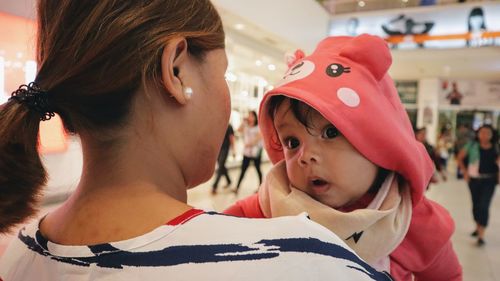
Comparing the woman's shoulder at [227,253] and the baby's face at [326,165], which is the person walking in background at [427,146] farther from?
the woman's shoulder at [227,253]

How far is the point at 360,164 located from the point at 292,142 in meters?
0.20

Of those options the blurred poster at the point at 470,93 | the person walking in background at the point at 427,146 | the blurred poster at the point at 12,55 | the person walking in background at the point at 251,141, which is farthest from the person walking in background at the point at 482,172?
the blurred poster at the point at 470,93

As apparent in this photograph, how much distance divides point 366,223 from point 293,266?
55 centimetres

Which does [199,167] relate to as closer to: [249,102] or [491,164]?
[491,164]

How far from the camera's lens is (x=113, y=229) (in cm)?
54

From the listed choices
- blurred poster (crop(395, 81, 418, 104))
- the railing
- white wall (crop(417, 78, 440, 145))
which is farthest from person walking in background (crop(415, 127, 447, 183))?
blurred poster (crop(395, 81, 418, 104))

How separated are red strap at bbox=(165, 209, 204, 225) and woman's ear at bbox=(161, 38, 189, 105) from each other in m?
0.17

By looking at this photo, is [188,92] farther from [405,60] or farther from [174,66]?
[405,60]

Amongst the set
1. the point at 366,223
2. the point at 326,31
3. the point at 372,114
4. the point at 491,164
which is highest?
the point at 326,31

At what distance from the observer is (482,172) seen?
4.88 meters

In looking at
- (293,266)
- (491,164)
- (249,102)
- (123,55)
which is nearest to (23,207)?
(123,55)

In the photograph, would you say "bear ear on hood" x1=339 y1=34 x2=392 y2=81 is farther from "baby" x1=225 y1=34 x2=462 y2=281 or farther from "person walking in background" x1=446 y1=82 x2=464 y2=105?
"person walking in background" x1=446 y1=82 x2=464 y2=105

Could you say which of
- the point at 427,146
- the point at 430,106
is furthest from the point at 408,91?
the point at 427,146

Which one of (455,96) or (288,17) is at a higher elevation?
(288,17)
